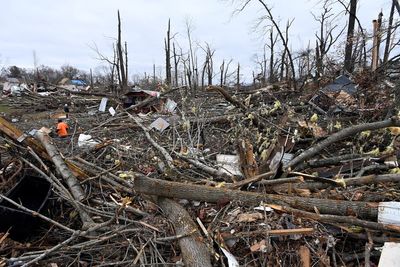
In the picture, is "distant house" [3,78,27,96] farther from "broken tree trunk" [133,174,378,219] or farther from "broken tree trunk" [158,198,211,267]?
"broken tree trunk" [158,198,211,267]

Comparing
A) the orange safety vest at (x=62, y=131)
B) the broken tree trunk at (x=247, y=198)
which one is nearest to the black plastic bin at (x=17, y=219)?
the broken tree trunk at (x=247, y=198)

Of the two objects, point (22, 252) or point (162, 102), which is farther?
point (162, 102)

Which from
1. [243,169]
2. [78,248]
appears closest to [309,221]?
[243,169]

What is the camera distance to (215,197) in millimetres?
3236

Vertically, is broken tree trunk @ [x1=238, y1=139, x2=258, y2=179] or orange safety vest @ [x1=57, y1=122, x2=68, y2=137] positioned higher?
orange safety vest @ [x1=57, y1=122, x2=68, y2=137]

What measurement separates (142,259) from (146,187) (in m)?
0.71

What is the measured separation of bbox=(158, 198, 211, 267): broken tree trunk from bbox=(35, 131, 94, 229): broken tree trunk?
837 mm

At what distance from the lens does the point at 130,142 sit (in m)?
5.98

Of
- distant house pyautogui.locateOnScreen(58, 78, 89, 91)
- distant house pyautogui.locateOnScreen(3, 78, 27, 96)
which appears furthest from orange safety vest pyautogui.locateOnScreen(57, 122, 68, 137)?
distant house pyautogui.locateOnScreen(58, 78, 89, 91)

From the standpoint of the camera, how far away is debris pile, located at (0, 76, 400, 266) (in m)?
2.77

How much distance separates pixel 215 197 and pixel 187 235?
503mm

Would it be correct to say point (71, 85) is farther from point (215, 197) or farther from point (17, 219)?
point (215, 197)

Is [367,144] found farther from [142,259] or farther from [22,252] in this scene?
[22,252]

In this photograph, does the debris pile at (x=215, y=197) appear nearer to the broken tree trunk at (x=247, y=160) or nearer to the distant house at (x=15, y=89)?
the broken tree trunk at (x=247, y=160)
